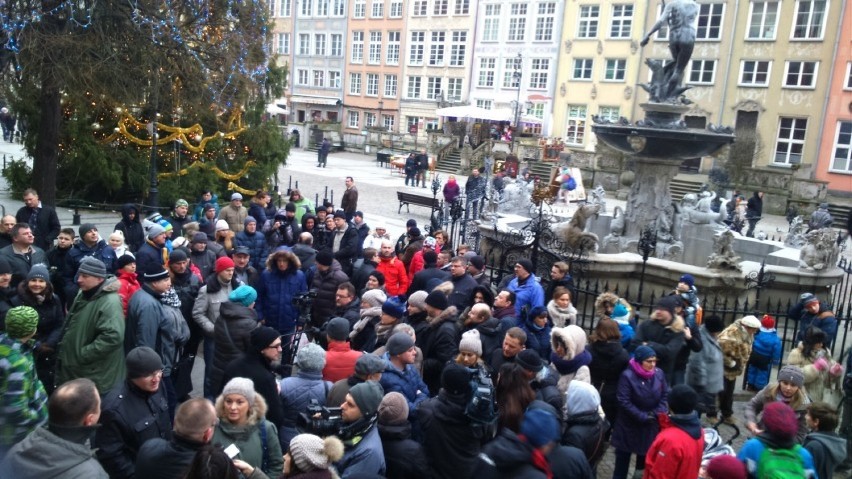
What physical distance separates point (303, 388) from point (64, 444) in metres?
1.74

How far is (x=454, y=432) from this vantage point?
4570 mm

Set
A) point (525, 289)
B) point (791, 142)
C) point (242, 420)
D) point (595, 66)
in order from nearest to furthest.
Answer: point (242, 420) < point (525, 289) < point (791, 142) < point (595, 66)

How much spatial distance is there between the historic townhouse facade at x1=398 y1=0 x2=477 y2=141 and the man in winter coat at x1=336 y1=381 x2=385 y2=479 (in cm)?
4595

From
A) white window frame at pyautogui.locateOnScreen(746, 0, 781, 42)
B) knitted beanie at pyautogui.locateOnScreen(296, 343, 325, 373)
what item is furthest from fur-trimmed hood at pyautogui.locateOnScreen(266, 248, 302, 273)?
white window frame at pyautogui.locateOnScreen(746, 0, 781, 42)

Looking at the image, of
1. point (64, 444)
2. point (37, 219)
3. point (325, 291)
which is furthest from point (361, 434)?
point (37, 219)

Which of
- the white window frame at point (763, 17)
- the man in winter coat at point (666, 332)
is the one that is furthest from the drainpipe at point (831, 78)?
the man in winter coat at point (666, 332)

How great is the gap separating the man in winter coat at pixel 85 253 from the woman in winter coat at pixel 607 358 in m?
5.33

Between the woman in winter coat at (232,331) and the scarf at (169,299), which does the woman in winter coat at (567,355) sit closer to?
the woman in winter coat at (232,331)

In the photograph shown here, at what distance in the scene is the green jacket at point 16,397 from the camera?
4.67 meters

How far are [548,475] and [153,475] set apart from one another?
7.09 feet

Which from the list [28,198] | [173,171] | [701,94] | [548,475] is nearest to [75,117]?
[173,171]

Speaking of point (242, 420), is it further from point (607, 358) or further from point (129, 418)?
point (607, 358)

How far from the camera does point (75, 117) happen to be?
18547 millimetres

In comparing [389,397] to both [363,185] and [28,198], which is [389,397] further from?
[363,185]
